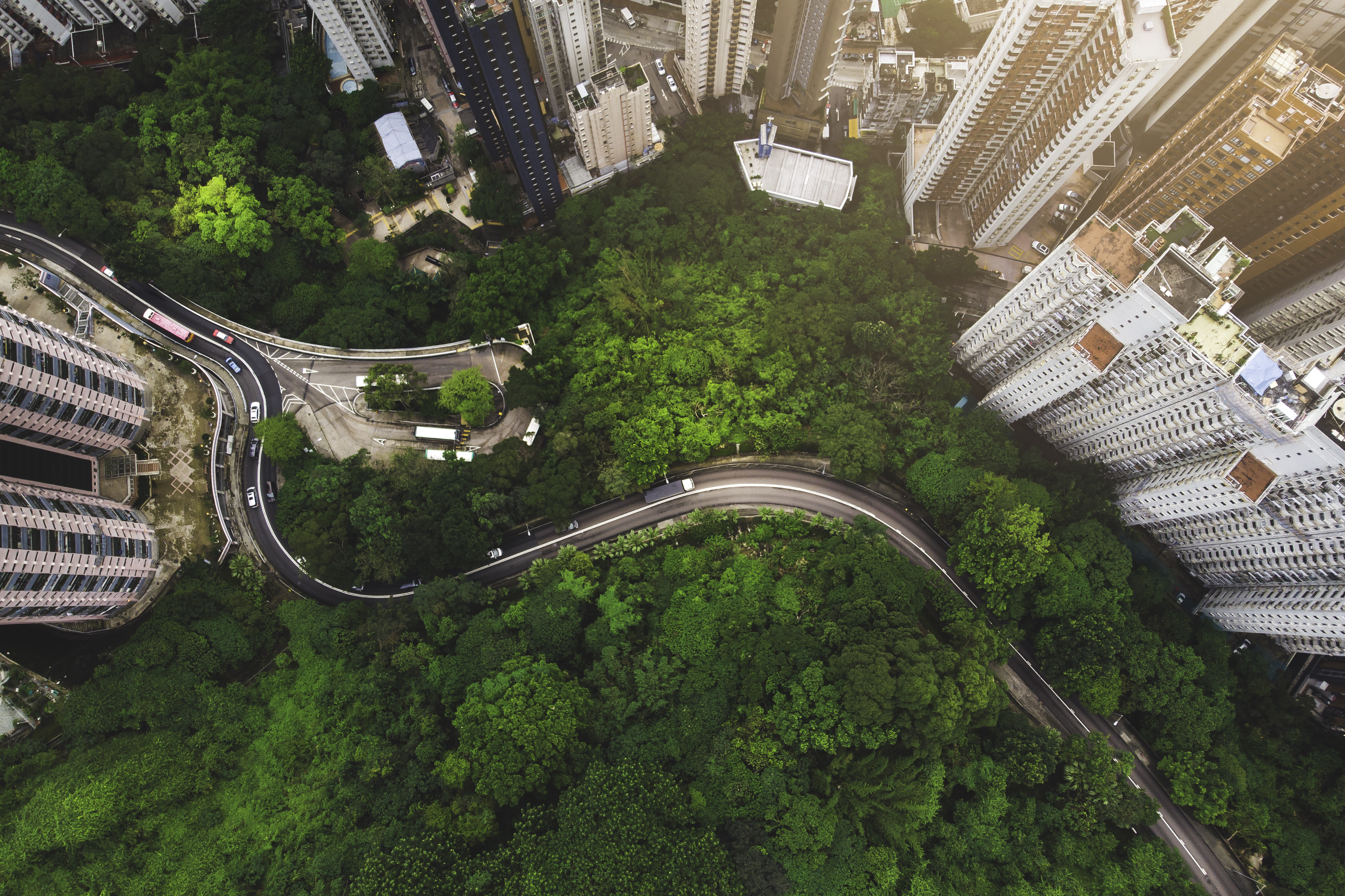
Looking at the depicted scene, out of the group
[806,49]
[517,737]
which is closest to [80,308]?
[517,737]

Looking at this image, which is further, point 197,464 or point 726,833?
point 197,464

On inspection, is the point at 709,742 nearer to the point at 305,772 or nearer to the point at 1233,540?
the point at 305,772

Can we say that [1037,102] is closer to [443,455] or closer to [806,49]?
[806,49]

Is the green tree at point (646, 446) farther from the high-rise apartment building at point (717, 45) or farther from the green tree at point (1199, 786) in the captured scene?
the green tree at point (1199, 786)

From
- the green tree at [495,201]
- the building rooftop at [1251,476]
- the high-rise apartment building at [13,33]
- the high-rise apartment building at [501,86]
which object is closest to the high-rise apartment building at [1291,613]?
the building rooftop at [1251,476]

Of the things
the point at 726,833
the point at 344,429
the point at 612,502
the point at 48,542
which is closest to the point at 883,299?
the point at 612,502

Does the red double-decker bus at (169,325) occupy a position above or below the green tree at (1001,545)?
above
